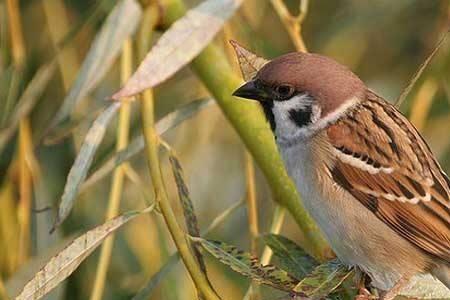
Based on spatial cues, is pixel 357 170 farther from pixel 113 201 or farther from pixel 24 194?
pixel 24 194

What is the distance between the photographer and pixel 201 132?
307 cm

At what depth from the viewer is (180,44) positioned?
2.29m

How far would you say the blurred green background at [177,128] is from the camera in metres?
2.77

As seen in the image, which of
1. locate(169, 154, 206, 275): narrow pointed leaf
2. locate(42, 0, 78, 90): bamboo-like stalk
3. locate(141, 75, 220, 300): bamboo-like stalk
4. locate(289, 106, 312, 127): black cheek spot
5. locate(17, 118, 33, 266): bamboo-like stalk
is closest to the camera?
locate(141, 75, 220, 300): bamboo-like stalk

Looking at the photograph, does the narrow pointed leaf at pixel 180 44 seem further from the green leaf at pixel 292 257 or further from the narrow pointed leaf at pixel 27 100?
the narrow pointed leaf at pixel 27 100

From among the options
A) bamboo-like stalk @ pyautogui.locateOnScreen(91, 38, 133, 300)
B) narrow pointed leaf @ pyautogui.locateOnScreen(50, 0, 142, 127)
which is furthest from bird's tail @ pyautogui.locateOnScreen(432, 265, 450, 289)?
narrow pointed leaf @ pyautogui.locateOnScreen(50, 0, 142, 127)

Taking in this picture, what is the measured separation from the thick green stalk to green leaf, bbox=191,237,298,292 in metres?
0.36

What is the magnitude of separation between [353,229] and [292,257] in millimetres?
169

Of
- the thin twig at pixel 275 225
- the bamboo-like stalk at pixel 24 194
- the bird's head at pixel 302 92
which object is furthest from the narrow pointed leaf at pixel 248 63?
the bamboo-like stalk at pixel 24 194

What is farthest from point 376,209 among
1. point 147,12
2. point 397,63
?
point 397,63

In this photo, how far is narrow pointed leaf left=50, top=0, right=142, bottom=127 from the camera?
A: 8.29ft

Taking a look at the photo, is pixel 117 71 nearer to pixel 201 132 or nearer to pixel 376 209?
pixel 201 132

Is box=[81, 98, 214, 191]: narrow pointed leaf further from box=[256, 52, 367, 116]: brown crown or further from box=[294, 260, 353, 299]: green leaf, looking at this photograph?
box=[294, 260, 353, 299]: green leaf

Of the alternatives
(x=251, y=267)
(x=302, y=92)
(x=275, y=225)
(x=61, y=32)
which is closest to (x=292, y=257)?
(x=275, y=225)
